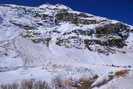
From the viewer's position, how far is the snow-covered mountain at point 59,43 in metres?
69.9

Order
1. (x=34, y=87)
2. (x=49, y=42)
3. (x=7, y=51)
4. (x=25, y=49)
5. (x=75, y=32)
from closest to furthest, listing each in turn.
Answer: (x=34, y=87)
(x=7, y=51)
(x=25, y=49)
(x=49, y=42)
(x=75, y=32)

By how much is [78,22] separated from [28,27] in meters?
30.2

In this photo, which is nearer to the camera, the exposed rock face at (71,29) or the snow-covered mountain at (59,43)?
the snow-covered mountain at (59,43)

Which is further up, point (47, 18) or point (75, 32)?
point (47, 18)

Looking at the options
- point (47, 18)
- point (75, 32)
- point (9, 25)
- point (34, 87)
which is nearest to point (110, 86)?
point (34, 87)

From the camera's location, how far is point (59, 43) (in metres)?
96.4

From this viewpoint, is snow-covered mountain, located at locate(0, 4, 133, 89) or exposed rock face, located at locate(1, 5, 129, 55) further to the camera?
exposed rock face, located at locate(1, 5, 129, 55)

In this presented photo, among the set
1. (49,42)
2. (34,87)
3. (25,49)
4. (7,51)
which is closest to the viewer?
(34,87)

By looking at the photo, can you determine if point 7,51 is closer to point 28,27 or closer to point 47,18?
point 28,27

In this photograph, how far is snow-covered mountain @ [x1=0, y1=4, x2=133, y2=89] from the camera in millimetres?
69875

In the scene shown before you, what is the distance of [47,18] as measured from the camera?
139 metres

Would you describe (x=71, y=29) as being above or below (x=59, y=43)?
above

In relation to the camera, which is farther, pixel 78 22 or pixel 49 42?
pixel 78 22

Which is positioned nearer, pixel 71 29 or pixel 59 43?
pixel 59 43
